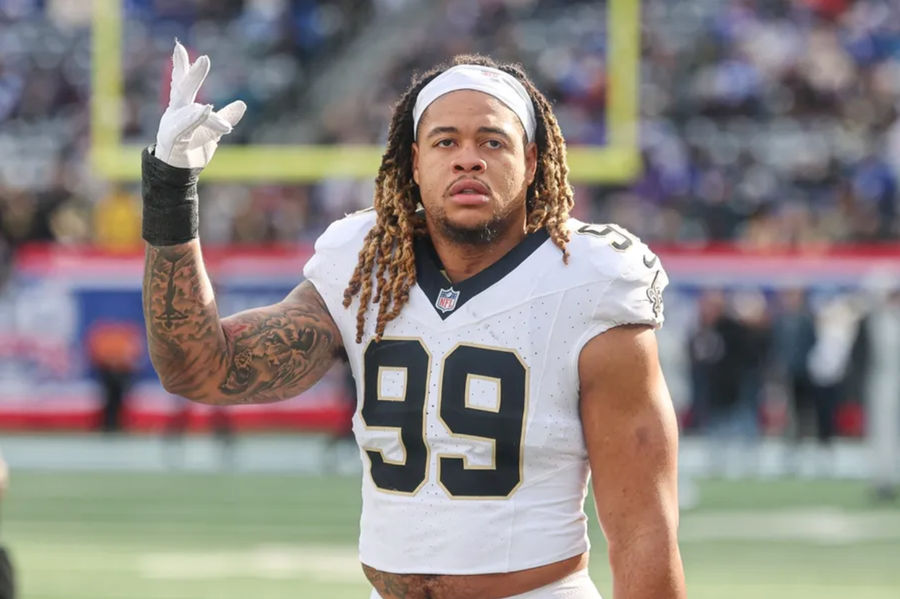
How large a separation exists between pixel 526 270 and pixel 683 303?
12954 millimetres

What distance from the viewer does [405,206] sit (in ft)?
11.6

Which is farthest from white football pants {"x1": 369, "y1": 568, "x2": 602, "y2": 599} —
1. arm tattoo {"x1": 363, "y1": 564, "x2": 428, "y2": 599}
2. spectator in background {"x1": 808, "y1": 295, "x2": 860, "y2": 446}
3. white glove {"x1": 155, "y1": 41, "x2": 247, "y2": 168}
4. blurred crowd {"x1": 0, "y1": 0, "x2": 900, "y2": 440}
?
spectator in background {"x1": 808, "y1": 295, "x2": 860, "y2": 446}

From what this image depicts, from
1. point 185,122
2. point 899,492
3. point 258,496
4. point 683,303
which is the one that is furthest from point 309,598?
point 683,303

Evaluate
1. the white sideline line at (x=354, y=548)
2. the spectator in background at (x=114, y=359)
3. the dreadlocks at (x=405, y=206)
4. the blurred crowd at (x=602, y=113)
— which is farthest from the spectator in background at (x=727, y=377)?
the dreadlocks at (x=405, y=206)

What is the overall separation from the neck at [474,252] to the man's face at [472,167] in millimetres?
12

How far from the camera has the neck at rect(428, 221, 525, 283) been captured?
3379 millimetres

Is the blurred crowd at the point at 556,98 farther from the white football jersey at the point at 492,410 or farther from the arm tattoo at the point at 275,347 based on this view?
the white football jersey at the point at 492,410

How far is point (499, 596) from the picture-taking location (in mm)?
3215

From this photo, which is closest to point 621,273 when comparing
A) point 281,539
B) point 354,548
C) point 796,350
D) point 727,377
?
point 354,548

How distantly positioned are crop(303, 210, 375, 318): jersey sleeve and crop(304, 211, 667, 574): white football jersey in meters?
0.15

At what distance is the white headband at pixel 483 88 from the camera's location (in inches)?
134

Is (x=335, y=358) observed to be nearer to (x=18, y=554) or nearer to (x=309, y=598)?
(x=309, y=598)

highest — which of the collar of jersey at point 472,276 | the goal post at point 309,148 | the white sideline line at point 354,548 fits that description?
the goal post at point 309,148

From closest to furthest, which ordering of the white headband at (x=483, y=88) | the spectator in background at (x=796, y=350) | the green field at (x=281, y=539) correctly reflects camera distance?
the white headband at (x=483, y=88) → the green field at (x=281, y=539) → the spectator in background at (x=796, y=350)
